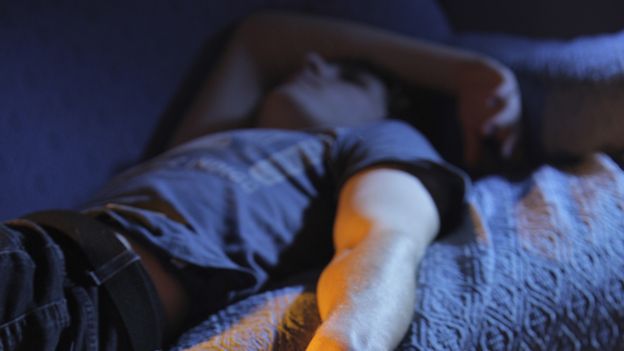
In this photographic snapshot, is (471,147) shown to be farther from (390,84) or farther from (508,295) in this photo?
(508,295)

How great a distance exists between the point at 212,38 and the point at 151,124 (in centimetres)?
23

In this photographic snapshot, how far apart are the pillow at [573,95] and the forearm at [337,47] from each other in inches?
5.1

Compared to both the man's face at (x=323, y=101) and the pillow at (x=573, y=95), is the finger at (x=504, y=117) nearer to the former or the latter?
the pillow at (x=573, y=95)

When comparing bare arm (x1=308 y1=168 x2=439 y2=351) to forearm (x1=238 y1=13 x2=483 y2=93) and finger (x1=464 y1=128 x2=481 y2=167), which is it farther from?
forearm (x1=238 y1=13 x2=483 y2=93)

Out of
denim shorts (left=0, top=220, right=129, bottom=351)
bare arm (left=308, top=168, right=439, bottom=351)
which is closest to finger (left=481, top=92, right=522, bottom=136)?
bare arm (left=308, top=168, right=439, bottom=351)

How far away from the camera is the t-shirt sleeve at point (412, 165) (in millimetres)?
849

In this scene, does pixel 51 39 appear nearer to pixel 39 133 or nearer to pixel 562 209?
pixel 39 133

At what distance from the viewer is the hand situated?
100 cm

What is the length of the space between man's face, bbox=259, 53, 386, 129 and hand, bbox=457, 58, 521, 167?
0.50 ft

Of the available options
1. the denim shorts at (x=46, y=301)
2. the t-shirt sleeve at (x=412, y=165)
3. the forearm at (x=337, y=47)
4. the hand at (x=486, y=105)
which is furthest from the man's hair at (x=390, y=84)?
the denim shorts at (x=46, y=301)

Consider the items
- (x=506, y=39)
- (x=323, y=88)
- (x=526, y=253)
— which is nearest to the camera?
(x=526, y=253)

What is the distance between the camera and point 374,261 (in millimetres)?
647

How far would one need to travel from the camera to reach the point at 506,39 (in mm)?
1199

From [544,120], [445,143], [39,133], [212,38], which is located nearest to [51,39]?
[39,133]
